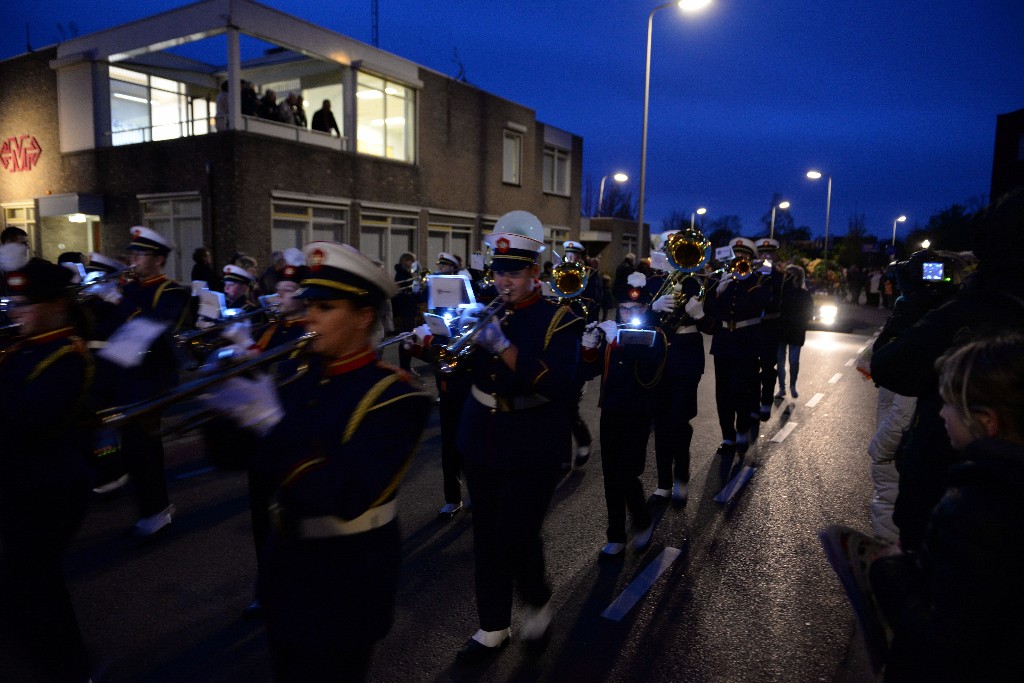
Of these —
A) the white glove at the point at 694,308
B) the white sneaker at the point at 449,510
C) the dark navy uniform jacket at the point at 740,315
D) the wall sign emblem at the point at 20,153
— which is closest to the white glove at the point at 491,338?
the white sneaker at the point at 449,510

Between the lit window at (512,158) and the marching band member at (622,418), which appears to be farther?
the lit window at (512,158)

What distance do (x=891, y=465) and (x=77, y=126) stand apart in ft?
71.6

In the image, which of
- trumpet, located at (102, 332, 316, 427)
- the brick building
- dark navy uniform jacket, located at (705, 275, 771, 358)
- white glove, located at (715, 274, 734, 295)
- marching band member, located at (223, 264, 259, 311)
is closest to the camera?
trumpet, located at (102, 332, 316, 427)

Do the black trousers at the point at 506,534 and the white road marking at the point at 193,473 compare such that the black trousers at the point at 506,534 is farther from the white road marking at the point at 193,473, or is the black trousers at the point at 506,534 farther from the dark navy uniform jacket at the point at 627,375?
the white road marking at the point at 193,473

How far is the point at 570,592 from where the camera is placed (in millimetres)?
4223

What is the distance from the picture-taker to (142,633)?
3688mm

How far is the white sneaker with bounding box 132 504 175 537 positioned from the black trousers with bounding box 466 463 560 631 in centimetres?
280

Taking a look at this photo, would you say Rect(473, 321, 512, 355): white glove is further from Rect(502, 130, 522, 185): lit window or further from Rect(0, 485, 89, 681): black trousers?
Rect(502, 130, 522, 185): lit window

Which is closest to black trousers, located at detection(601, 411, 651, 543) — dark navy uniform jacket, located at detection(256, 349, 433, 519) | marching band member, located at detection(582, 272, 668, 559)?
marching band member, located at detection(582, 272, 668, 559)

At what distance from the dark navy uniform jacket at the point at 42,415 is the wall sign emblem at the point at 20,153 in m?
21.6

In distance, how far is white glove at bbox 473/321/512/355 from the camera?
317 cm

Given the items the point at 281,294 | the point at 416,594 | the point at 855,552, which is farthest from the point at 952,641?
the point at 281,294

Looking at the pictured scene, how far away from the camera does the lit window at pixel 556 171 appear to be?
28.3 m

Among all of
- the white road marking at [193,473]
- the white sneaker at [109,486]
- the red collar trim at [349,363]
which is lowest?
the white road marking at [193,473]
